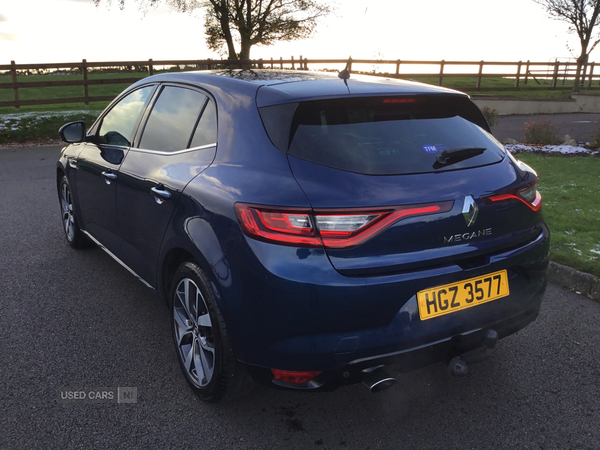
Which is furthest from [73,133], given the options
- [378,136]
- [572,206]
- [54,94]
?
[54,94]

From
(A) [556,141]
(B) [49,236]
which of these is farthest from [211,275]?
(A) [556,141]

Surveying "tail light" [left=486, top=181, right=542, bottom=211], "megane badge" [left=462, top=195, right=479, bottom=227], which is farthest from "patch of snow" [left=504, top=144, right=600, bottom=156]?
"megane badge" [left=462, top=195, right=479, bottom=227]

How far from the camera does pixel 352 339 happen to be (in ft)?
7.00

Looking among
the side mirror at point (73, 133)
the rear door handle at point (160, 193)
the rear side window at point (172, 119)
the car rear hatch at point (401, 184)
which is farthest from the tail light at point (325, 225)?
the side mirror at point (73, 133)

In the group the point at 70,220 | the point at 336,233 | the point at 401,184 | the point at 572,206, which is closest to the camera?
the point at 336,233

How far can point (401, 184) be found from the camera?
221cm

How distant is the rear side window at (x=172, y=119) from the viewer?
299 cm

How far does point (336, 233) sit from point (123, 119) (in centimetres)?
249

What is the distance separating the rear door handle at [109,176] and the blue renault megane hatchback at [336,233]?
Answer: 27.1 inches

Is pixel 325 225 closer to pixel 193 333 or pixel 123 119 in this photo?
pixel 193 333

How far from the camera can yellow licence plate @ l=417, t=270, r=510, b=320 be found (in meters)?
2.21

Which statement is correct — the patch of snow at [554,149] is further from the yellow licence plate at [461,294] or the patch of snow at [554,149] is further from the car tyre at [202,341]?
the car tyre at [202,341]

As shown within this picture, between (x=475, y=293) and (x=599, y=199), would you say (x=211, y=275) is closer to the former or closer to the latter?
(x=475, y=293)

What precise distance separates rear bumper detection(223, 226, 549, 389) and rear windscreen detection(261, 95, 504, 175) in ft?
1.60
